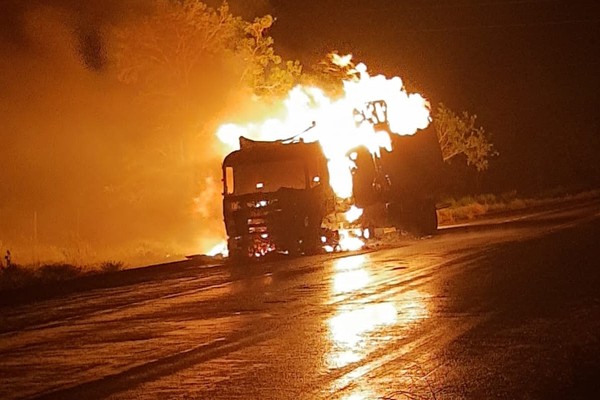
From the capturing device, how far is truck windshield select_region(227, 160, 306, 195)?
2416cm

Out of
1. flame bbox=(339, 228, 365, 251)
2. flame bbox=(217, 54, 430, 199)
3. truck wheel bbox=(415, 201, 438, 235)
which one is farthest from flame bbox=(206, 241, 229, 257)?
truck wheel bbox=(415, 201, 438, 235)

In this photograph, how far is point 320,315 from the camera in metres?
12.6

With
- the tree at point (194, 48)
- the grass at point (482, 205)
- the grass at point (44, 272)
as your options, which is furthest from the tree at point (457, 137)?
the grass at point (44, 272)

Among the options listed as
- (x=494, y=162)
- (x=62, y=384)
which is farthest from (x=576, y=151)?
(x=62, y=384)

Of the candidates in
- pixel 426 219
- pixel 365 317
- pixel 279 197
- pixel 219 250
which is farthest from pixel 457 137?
pixel 365 317

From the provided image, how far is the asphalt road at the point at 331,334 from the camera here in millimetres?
8234

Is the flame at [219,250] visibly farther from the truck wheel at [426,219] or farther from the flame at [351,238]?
the truck wheel at [426,219]

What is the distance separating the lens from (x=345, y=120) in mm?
27906

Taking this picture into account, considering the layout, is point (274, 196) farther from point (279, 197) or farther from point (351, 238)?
point (351, 238)

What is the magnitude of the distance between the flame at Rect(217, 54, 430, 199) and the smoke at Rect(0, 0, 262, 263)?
2.24m

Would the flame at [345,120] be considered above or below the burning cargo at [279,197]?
Answer: above

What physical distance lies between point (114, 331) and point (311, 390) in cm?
514

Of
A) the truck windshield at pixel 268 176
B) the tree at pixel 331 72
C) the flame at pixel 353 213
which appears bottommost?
the flame at pixel 353 213

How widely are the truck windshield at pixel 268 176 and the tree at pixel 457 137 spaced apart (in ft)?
83.6
